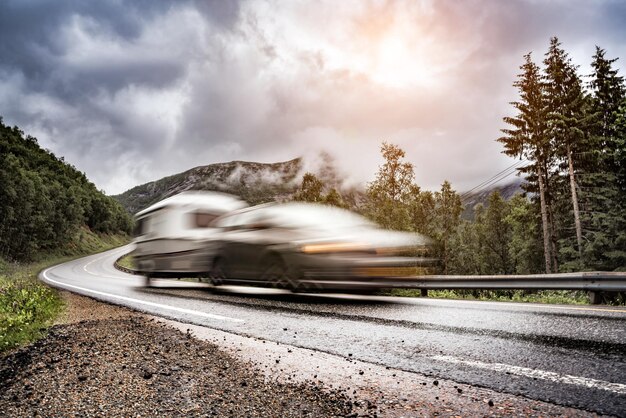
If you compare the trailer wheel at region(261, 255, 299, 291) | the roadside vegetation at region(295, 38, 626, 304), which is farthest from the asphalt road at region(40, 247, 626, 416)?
the roadside vegetation at region(295, 38, 626, 304)

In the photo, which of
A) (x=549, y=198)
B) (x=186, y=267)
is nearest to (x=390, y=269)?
(x=186, y=267)

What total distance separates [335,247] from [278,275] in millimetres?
1440

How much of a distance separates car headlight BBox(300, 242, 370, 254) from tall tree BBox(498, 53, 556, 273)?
24.6 meters

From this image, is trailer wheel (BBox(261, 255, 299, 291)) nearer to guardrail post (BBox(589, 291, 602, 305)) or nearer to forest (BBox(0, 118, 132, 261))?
guardrail post (BBox(589, 291, 602, 305))

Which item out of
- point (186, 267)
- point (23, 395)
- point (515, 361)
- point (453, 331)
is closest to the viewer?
point (23, 395)

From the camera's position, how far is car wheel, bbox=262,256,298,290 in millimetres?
7609

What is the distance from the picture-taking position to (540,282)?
7512mm

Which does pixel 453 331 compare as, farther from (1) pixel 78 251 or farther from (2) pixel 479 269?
(1) pixel 78 251

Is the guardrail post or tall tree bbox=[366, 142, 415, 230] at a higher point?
tall tree bbox=[366, 142, 415, 230]

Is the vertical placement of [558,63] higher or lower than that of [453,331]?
higher

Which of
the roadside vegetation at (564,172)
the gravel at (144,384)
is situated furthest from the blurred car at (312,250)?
the roadside vegetation at (564,172)

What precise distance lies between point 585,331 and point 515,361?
61.2 inches

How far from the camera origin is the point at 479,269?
59.7m

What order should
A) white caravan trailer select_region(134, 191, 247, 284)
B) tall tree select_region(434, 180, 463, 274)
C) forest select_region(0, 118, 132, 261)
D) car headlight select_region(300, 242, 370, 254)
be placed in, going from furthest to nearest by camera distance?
1. tall tree select_region(434, 180, 463, 274)
2. forest select_region(0, 118, 132, 261)
3. white caravan trailer select_region(134, 191, 247, 284)
4. car headlight select_region(300, 242, 370, 254)
